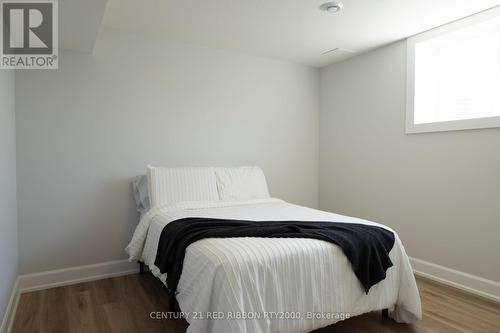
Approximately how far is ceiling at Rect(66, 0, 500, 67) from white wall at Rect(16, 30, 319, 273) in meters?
0.26

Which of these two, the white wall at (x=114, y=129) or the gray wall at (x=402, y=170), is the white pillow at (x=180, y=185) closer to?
the white wall at (x=114, y=129)

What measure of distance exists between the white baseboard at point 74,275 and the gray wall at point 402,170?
262 centimetres

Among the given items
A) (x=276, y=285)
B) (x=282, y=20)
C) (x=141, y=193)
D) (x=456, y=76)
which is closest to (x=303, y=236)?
(x=276, y=285)

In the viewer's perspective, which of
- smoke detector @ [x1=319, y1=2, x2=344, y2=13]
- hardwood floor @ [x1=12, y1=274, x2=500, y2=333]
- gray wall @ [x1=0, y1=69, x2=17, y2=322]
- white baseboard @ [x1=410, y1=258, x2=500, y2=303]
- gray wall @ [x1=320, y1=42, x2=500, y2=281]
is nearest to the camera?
gray wall @ [x1=0, y1=69, x2=17, y2=322]

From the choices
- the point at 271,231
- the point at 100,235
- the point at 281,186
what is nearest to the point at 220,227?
the point at 271,231

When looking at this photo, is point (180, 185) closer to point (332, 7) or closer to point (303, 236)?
point (303, 236)

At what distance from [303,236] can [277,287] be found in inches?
14.8

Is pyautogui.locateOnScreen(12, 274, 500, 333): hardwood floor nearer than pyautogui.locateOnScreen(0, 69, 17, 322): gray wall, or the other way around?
pyautogui.locateOnScreen(0, 69, 17, 322): gray wall

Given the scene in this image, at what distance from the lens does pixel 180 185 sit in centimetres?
288

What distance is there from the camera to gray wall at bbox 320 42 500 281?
2646 millimetres

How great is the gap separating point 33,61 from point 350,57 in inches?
131

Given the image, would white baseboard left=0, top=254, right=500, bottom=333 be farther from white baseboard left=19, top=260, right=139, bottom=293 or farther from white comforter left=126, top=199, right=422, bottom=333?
white comforter left=126, top=199, right=422, bottom=333

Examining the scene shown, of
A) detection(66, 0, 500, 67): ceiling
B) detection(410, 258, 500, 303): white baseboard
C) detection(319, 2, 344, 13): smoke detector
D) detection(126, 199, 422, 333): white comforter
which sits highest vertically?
detection(66, 0, 500, 67): ceiling

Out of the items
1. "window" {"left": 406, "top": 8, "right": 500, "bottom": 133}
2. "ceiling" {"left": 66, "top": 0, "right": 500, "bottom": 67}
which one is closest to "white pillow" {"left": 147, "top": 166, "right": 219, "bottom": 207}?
"ceiling" {"left": 66, "top": 0, "right": 500, "bottom": 67}
